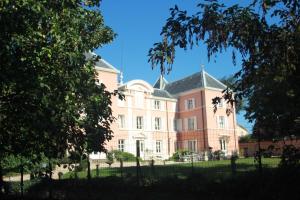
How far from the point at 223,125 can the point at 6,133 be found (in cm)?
5093

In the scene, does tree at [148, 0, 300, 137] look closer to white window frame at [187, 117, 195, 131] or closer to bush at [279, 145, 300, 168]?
bush at [279, 145, 300, 168]

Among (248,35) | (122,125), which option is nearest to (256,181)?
(248,35)

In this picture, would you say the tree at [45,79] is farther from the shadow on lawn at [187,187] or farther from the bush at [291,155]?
the bush at [291,155]

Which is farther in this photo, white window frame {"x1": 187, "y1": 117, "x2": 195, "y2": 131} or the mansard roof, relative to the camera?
white window frame {"x1": 187, "y1": 117, "x2": 195, "y2": 131}

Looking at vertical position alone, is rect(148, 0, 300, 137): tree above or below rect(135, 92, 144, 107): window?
below

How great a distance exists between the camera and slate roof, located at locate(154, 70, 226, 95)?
190 ft

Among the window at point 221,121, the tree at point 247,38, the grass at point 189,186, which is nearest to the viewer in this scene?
the tree at point 247,38

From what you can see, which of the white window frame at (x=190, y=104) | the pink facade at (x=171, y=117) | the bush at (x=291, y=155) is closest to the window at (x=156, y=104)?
the pink facade at (x=171, y=117)

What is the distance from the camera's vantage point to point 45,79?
922 cm

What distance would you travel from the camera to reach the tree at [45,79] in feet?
28.0

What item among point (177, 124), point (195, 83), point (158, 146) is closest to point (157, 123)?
point (158, 146)

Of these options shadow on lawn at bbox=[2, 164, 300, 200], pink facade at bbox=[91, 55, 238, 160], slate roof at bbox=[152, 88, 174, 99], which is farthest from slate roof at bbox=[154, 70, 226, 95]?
shadow on lawn at bbox=[2, 164, 300, 200]

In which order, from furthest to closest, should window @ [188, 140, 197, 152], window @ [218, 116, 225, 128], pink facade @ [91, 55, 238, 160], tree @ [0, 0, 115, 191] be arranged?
1. window @ [218, 116, 225, 128]
2. pink facade @ [91, 55, 238, 160]
3. window @ [188, 140, 197, 152]
4. tree @ [0, 0, 115, 191]

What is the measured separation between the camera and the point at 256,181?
10445 mm
